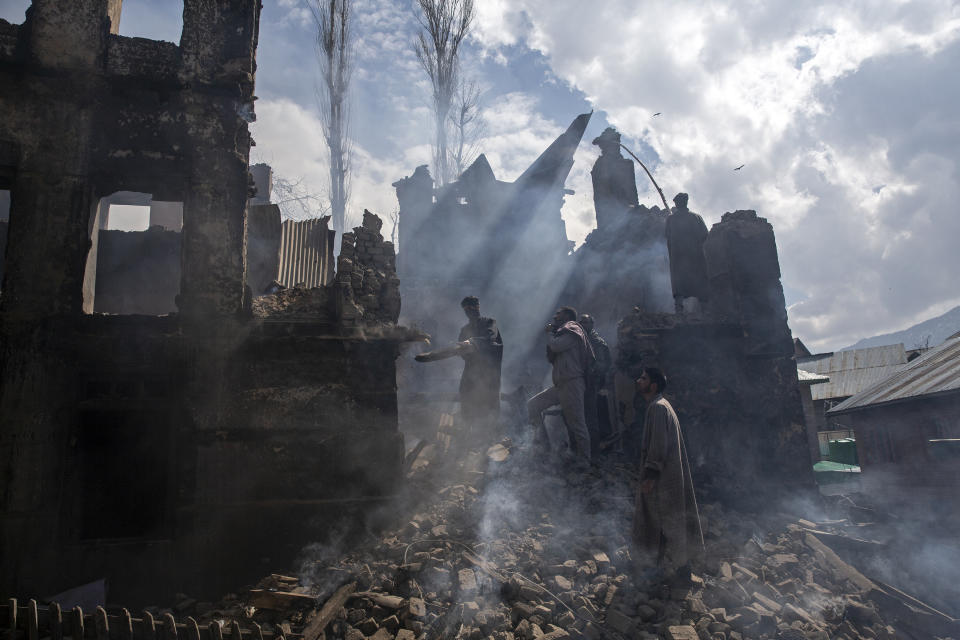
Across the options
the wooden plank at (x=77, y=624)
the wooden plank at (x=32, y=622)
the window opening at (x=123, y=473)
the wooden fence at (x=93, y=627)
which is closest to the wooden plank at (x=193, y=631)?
the wooden fence at (x=93, y=627)

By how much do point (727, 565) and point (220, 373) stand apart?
584 cm

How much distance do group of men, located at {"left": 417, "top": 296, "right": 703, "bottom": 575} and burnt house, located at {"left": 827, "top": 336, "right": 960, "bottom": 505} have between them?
7.92m

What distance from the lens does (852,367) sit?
29.5 m

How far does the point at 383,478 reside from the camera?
6.06 metres

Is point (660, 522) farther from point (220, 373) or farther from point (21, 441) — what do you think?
point (21, 441)

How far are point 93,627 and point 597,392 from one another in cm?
685

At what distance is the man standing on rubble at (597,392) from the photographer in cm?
828

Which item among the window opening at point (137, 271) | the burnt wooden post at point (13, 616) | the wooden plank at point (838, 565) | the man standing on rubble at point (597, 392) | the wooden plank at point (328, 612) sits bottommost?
the wooden plank at point (838, 565)

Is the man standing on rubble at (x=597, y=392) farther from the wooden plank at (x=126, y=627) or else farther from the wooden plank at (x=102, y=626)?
the wooden plank at (x=102, y=626)

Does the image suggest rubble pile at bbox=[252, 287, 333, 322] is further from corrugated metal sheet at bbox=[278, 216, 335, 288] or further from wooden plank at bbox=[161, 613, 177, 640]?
corrugated metal sheet at bbox=[278, 216, 335, 288]

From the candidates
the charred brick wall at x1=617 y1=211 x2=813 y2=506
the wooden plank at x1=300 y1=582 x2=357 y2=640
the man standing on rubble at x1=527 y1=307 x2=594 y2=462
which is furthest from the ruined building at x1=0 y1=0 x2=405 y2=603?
the charred brick wall at x1=617 y1=211 x2=813 y2=506

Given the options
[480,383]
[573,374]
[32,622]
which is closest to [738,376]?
[573,374]

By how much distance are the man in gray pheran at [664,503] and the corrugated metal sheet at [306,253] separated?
8.71m

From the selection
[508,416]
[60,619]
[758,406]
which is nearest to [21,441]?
[60,619]
